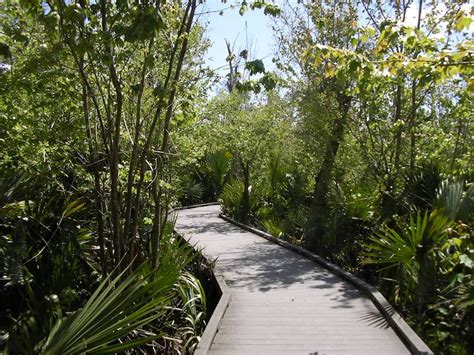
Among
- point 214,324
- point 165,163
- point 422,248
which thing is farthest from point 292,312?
point 165,163

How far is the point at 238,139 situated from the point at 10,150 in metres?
11.6

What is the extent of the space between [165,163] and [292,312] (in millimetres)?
2962

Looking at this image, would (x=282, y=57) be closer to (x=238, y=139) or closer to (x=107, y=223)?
(x=238, y=139)

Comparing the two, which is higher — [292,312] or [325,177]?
[325,177]

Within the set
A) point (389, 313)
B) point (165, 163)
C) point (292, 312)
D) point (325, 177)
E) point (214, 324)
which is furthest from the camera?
point (325, 177)

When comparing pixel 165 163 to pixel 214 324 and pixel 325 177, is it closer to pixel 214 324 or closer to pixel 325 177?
pixel 214 324

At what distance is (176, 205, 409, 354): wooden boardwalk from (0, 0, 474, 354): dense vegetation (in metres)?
0.64

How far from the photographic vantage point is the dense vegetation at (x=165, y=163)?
4.25m

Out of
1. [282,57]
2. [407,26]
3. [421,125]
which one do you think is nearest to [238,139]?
[282,57]

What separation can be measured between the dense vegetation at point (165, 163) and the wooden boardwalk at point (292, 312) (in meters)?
0.64

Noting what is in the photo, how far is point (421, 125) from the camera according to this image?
9992 millimetres

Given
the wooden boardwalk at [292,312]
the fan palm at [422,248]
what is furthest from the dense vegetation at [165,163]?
the wooden boardwalk at [292,312]

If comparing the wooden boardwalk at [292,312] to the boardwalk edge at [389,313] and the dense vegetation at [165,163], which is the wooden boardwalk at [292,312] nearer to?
the boardwalk edge at [389,313]

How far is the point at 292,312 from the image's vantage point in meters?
5.93
